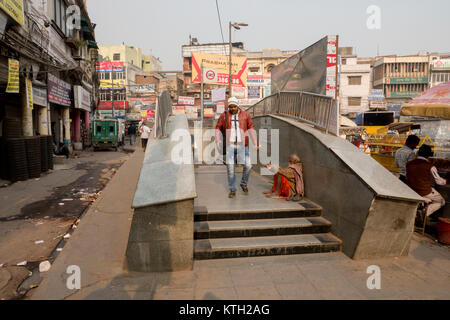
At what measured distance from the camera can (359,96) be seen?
39.5 meters

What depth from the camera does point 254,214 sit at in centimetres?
477

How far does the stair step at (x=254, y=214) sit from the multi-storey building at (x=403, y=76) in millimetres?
47029

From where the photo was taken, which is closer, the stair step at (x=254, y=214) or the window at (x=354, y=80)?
the stair step at (x=254, y=214)

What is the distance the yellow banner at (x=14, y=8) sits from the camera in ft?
29.6

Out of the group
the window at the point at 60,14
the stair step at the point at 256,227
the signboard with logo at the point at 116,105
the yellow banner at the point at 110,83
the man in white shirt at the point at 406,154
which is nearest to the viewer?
the stair step at the point at 256,227

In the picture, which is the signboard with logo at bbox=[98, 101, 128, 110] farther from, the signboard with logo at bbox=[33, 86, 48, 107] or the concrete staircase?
the concrete staircase

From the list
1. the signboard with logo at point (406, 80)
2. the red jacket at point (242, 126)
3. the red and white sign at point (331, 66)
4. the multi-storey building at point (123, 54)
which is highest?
the multi-storey building at point (123, 54)

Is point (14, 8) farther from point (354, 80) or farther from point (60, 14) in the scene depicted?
point (354, 80)

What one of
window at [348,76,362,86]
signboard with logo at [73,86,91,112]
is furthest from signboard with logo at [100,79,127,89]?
window at [348,76,362,86]

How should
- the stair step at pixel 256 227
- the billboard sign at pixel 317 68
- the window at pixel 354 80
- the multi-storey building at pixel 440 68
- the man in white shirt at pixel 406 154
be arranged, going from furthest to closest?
the multi-storey building at pixel 440 68 < the window at pixel 354 80 < the billboard sign at pixel 317 68 < the man in white shirt at pixel 406 154 < the stair step at pixel 256 227

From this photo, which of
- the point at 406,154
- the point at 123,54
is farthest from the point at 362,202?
the point at 123,54

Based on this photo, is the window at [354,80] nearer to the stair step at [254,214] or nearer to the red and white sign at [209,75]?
the red and white sign at [209,75]

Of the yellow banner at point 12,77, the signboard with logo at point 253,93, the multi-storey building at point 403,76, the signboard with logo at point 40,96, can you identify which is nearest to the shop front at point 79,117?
the signboard with logo at point 40,96

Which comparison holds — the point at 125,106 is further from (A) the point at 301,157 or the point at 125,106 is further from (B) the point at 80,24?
(A) the point at 301,157
